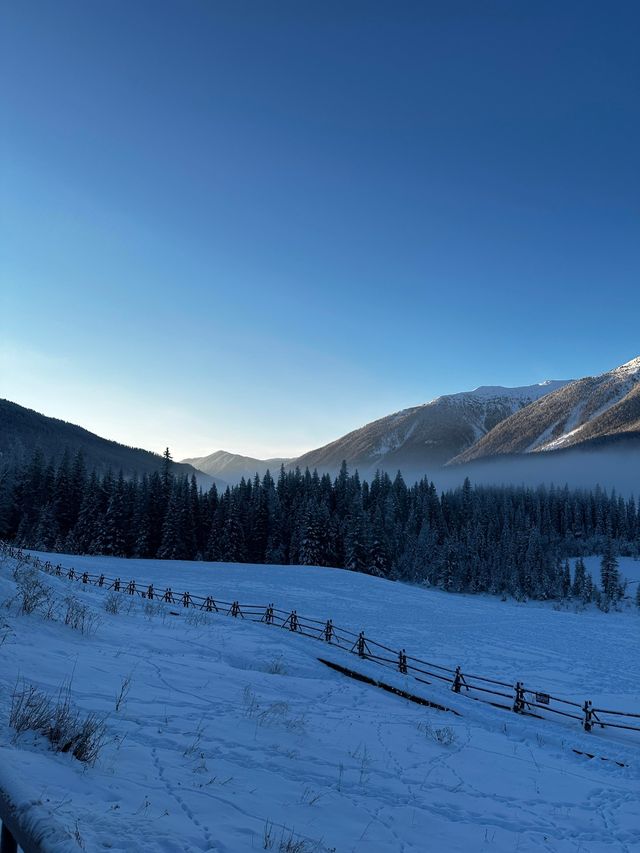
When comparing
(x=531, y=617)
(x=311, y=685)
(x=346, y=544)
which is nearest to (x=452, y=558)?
(x=346, y=544)

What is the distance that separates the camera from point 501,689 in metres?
19.3

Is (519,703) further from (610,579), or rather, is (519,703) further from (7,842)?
(610,579)

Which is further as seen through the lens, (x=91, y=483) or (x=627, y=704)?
(x=91, y=483)

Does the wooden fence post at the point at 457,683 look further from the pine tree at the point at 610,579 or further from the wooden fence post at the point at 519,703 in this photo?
the pine tree at the point at 610,579

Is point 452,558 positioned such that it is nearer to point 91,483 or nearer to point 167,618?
point 91,483

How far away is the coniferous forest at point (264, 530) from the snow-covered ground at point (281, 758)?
52.3m

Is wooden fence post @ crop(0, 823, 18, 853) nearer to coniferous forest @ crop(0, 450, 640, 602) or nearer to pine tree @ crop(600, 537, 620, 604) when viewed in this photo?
coniferous forest @ crop(0, 450, 640, 602)

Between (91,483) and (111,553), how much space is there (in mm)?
11613

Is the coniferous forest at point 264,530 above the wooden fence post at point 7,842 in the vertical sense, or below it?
below

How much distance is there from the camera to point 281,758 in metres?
8.18

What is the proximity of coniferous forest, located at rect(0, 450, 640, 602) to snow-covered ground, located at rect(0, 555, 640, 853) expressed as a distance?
172 ft

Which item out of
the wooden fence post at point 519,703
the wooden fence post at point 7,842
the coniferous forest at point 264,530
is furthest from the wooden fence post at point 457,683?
the coniferous forest at point 264,530

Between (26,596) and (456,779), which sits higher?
(26,596)

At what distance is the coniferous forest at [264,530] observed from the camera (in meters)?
69.2
